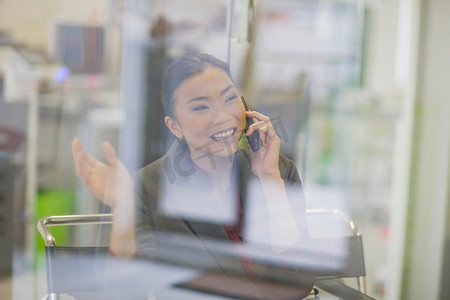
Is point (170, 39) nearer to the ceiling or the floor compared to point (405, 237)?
nearer to the ceiling

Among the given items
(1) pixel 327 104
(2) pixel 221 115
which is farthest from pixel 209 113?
(1) pixel 327 104

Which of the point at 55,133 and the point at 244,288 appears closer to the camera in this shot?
the point at 244,288

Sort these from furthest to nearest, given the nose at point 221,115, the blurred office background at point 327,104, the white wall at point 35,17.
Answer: the white wall at point 35,17 → the blurred office background at point 327,104 → the nose at point 221,115

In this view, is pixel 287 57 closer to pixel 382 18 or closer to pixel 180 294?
pixel 382 18

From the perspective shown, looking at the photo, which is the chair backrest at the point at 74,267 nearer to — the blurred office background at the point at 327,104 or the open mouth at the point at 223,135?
the blurred office background at the point at 327,104

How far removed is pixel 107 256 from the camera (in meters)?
0.61

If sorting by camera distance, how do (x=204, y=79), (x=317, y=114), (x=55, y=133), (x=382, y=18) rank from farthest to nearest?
(x=55, y=133), (x=317, y=114), (x=382, y=18), (x=204, y=79)

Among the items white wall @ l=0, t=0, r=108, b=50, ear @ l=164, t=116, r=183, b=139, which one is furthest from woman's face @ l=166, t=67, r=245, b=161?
white wall @ l=0, t=0, r=108, b=50

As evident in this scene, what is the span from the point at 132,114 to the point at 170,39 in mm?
164

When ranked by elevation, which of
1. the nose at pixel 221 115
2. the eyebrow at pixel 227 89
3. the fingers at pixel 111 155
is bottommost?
the fingers at pixel 111 155

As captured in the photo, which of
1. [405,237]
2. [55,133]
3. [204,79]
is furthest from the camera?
[55,133]

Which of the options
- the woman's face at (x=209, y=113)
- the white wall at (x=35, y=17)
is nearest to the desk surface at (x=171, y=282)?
the woman's face at (x=209, y=113)

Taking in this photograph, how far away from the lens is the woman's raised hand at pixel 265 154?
57cm

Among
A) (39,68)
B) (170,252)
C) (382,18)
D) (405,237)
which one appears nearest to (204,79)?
Result: (170,252)
